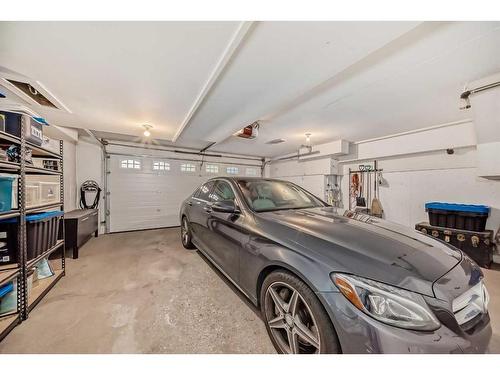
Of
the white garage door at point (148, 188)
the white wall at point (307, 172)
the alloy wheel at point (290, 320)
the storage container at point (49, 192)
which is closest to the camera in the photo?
the alloy wheel at point (290, 320)

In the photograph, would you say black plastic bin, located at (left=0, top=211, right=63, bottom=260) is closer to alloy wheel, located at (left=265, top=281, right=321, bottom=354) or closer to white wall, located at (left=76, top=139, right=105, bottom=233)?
alloy wheel, located at (left=265, top=281, right=321, bottom=354)

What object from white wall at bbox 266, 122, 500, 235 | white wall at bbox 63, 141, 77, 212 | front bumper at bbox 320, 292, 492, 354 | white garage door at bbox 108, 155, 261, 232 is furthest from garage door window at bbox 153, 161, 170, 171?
front bumper at bbox 320, 292, 492, 354

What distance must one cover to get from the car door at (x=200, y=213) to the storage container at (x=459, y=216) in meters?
4.15

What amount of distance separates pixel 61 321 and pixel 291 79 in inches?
127

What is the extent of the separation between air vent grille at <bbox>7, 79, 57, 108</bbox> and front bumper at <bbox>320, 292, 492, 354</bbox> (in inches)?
152

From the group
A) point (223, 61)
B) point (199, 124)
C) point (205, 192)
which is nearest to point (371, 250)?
point (223, 61)

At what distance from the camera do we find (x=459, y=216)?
3.17 meters

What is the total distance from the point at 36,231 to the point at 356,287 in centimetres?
298

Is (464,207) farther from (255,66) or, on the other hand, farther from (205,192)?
(205,192)

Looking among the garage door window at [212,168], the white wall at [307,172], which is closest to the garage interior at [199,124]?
the white wall at [307,172]

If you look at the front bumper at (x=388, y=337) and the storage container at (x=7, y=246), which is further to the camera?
the storage container at (x=7, y=246)

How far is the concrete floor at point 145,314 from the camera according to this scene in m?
1.38

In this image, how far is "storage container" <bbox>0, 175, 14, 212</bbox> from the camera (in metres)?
1.56

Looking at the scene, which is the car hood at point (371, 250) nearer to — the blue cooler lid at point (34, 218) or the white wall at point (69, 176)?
the blue cooler lid at point (34, 218)
